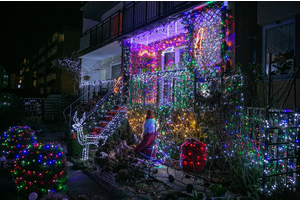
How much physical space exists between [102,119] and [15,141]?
482cm

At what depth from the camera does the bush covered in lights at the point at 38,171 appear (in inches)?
164

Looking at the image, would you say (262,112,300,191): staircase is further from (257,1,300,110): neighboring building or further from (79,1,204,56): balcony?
(79,1,204,56): balcony

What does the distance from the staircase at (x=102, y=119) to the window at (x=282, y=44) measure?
6.41 meters

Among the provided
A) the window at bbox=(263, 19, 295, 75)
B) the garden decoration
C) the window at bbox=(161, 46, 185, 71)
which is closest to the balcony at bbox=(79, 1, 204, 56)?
the window at bbox=(161, 46, 185, 71)

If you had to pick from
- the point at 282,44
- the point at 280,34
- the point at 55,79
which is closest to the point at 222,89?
the point at 282,44

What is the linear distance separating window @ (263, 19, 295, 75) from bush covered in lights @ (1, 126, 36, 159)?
25.8 feet

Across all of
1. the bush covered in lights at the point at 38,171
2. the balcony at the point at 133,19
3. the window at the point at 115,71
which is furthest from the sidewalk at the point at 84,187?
the window at the point at 115,71

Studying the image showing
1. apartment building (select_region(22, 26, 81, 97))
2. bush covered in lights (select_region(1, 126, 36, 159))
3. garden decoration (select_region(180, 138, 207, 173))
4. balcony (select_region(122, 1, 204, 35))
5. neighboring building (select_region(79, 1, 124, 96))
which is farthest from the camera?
apartment building (select_region(22, 26, 81, 97))

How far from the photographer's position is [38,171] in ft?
13.7

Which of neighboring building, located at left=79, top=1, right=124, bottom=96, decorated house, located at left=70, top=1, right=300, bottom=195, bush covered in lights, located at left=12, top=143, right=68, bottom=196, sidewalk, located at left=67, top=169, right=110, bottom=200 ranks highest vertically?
neighboring building, located at left=79, top=1, right=124, bottom=96

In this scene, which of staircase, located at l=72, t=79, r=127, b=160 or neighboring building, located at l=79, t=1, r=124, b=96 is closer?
staircase, located at l=72, t=79, r=127, b=160

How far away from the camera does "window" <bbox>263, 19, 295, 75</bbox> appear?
6695mm

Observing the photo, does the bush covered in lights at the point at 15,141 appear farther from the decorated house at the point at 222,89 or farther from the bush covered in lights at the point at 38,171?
the bush covered in lights at the point at 38,171

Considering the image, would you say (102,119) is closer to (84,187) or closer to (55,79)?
(84,187)
